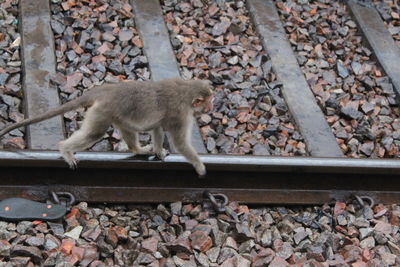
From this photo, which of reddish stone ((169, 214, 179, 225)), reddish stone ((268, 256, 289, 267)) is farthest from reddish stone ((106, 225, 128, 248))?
reddish stone ((268, 256, 289, 267))

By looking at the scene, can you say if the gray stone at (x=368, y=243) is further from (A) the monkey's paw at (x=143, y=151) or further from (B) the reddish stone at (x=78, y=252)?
(B) the reddish stone at (x=78, y=252)

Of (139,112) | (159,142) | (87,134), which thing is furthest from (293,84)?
(87,134)

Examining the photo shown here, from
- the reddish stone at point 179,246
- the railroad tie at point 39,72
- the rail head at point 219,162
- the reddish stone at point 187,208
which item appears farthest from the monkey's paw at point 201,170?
the railroad tie at point 39,72

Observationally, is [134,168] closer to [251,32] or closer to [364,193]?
[364,193]

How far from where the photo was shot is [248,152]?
662 cm

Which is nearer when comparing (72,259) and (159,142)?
(72,259)

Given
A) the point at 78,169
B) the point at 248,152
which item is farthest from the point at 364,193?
the point at 78,169

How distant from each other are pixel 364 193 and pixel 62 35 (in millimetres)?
3207

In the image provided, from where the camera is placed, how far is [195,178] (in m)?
6.18

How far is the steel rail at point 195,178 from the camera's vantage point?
19.1 ft

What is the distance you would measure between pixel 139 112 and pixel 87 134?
41cm

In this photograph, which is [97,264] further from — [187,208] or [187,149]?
[187,149]

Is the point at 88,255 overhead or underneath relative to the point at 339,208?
overhead

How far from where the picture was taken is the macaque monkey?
5.68 meters
